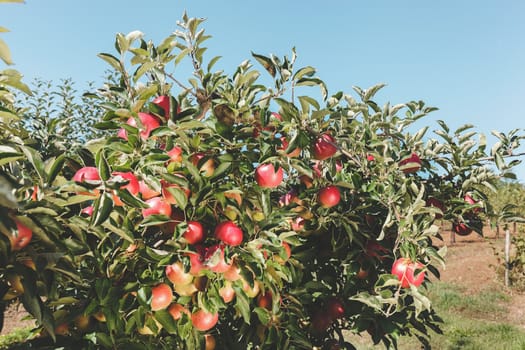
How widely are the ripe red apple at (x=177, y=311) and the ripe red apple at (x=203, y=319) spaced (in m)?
0.03

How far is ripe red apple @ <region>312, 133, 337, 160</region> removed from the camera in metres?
1.89

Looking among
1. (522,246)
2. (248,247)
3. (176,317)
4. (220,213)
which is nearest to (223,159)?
(220,213)

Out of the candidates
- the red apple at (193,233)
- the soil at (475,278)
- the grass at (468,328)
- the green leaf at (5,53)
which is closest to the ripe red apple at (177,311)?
the red apple at (193,233)

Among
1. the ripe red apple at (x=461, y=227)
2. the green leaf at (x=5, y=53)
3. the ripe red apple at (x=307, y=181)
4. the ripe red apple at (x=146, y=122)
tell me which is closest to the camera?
the green leaf at (x=5, y=53)

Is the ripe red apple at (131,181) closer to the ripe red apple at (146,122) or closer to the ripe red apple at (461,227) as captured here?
the ripe red apple at (146,122)

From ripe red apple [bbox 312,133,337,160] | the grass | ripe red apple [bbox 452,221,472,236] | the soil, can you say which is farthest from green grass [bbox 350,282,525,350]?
ripe red apple [bbox 312,133,337,160]

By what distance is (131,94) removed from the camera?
174cm

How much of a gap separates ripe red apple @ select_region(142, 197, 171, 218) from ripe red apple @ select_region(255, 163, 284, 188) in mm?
415

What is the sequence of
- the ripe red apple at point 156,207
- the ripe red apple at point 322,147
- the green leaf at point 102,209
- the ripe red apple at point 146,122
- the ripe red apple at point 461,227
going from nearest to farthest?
the green leaf at point 102,209 → the ripe red apple at point 156,207 → the ripe red apple at point 146,122 → the ripe red apple at point 322,147 → the ripe red apple at point 461,227

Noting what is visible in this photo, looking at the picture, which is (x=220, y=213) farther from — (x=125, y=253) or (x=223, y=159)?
(x=125, y=253)

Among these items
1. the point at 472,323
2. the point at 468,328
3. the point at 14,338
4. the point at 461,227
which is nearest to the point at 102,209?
the point at 461,227

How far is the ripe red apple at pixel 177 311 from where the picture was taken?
1.68m

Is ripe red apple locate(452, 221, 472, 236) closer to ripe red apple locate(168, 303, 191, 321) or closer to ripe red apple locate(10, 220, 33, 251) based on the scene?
ripe red apple locate(168, 303, 191, 321)

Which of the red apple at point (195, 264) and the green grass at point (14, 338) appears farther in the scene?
the green grass at point (14, 338)
